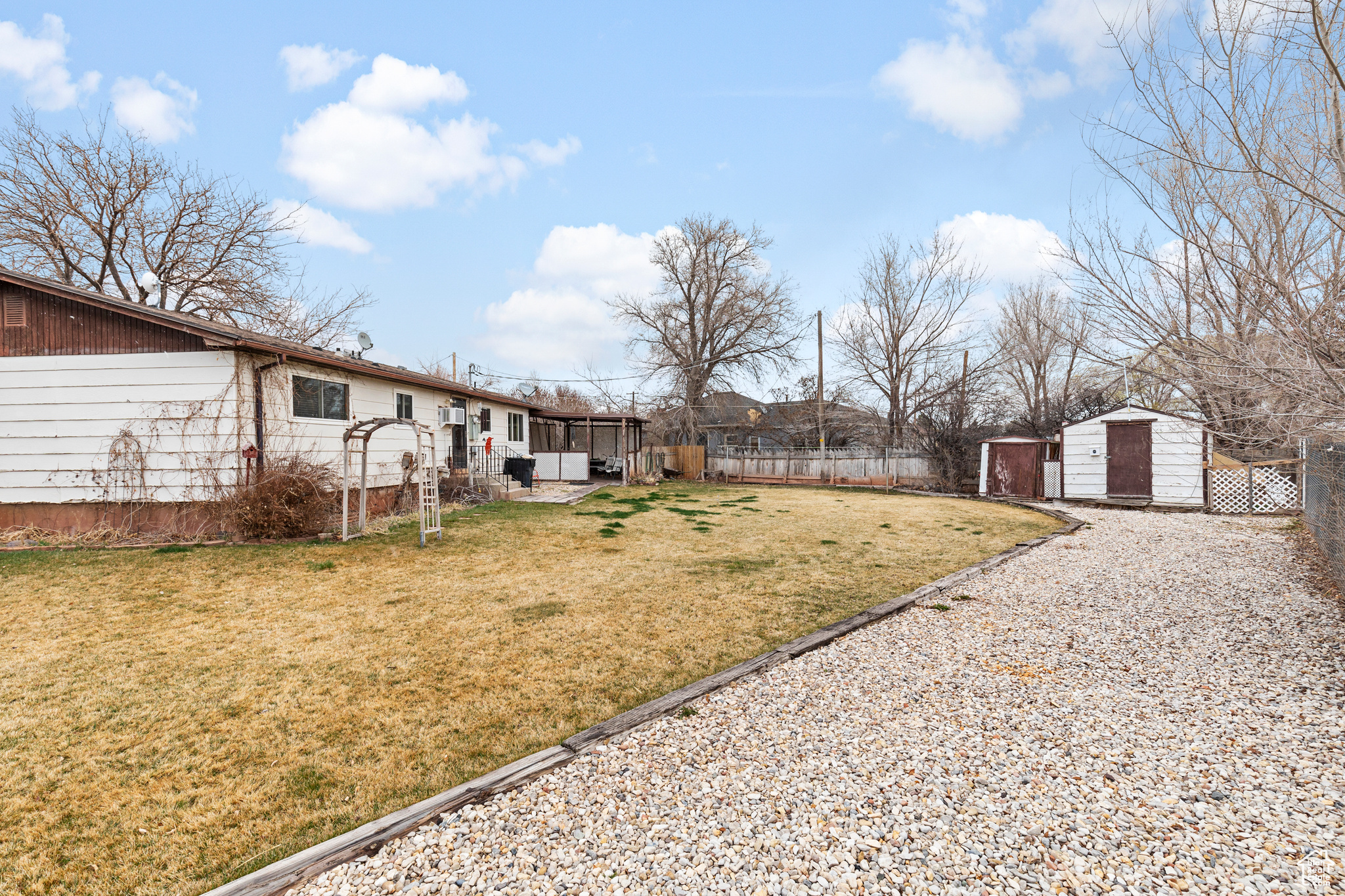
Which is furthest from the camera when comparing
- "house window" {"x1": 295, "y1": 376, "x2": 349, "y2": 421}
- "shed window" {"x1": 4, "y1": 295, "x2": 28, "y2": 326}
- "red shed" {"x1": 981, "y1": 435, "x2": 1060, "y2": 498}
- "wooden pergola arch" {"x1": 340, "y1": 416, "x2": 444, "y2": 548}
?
"red shed" {"x1": 981, "y1": 435, "x2": 1060, "y2": 498}

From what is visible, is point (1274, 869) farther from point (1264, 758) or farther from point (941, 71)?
point (941, 71)

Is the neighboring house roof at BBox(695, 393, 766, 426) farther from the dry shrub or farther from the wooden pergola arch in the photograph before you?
the dry shrub

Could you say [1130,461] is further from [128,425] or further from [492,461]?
[128,425]

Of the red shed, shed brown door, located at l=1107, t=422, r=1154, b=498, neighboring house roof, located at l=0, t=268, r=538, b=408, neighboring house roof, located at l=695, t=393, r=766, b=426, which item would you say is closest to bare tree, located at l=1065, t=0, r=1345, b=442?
neighboring house roof, located at l=0, t=268, r=538, b=408

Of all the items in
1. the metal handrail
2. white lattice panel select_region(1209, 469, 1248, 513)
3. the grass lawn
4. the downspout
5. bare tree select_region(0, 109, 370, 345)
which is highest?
bare tree select_region(0, 109, 370, 345)

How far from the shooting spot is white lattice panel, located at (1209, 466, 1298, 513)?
1180 centimetres

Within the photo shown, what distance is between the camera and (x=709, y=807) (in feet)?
7.81

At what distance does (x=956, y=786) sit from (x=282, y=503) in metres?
9.33

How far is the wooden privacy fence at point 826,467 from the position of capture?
20234 mm

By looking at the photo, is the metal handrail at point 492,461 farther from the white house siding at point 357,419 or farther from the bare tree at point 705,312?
the bare tree at point 705,312

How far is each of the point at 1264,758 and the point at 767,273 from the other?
26.4m

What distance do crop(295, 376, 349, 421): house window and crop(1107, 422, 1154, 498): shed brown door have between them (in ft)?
57.2

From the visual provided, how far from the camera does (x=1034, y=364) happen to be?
81.3 feet

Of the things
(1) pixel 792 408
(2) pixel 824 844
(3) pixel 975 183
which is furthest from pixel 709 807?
(1) pixel 792 408
